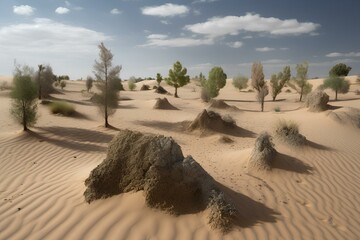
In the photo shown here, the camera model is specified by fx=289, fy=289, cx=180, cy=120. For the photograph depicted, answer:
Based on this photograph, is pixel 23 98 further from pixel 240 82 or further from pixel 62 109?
pixel 240 82

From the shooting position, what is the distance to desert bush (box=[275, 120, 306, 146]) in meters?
10.4

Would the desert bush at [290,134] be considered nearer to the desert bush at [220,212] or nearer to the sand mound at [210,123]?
the sand mound at [210,123]

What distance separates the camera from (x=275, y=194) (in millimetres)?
6625

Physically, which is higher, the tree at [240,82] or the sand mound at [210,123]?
the tree at [240,82]

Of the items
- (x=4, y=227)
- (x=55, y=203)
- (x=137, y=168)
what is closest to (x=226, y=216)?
(x=137, y=168)

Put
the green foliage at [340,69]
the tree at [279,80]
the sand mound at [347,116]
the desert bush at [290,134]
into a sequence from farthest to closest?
the green foliage at [340,69] < the tree at [279,80] < the sand mound at [347,116] < the desert bush at [290,134]

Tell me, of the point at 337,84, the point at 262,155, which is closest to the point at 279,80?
the point at 337,84

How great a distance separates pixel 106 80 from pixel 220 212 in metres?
11.9

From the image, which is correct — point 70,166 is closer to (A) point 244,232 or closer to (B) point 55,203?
(B) point 55,203

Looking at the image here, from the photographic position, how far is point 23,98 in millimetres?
12211

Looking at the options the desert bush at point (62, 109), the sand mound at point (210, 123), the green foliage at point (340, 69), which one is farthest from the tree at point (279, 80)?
the green foliage at point (340, 69)

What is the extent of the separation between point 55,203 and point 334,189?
6627mm

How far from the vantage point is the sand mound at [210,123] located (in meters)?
14.5

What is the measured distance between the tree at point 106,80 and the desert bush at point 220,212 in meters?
10.8
